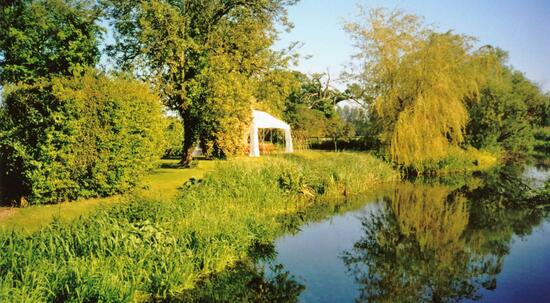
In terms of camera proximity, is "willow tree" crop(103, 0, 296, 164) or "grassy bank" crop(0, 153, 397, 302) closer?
"grassy bank" crop(0, 153, 397, 302)

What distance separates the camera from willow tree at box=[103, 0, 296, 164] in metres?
17.2

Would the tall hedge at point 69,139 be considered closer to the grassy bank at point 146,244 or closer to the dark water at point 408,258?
the grassy bank at point 146,244

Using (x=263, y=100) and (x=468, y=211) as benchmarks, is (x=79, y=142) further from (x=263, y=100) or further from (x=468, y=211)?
(x=468, y=211)

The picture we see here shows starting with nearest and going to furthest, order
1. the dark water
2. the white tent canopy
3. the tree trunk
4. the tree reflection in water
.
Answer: the dark water < the tree reflection in water < the tree trunk < the white tent canopy

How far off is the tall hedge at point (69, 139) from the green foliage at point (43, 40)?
22.3m

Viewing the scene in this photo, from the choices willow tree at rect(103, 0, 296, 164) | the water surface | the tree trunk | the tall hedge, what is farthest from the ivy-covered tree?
the tall hedge

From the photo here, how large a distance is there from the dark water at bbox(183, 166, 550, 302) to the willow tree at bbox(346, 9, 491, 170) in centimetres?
763

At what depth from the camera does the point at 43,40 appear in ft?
110

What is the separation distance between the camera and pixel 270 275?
8.23 m

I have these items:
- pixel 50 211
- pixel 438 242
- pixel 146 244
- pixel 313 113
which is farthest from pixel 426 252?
pixel 313 113

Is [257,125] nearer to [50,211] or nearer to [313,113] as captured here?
[50,211]

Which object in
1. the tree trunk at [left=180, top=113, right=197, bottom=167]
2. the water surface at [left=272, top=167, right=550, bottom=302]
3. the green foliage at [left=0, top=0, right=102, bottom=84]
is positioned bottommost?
the water surface at [left=272, top=167, right=550, bottom=302]

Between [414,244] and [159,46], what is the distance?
44.9ft

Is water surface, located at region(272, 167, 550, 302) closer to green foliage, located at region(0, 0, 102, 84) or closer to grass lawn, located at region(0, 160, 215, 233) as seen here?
grass lawn, located at region(0, 160, 215, 233)
